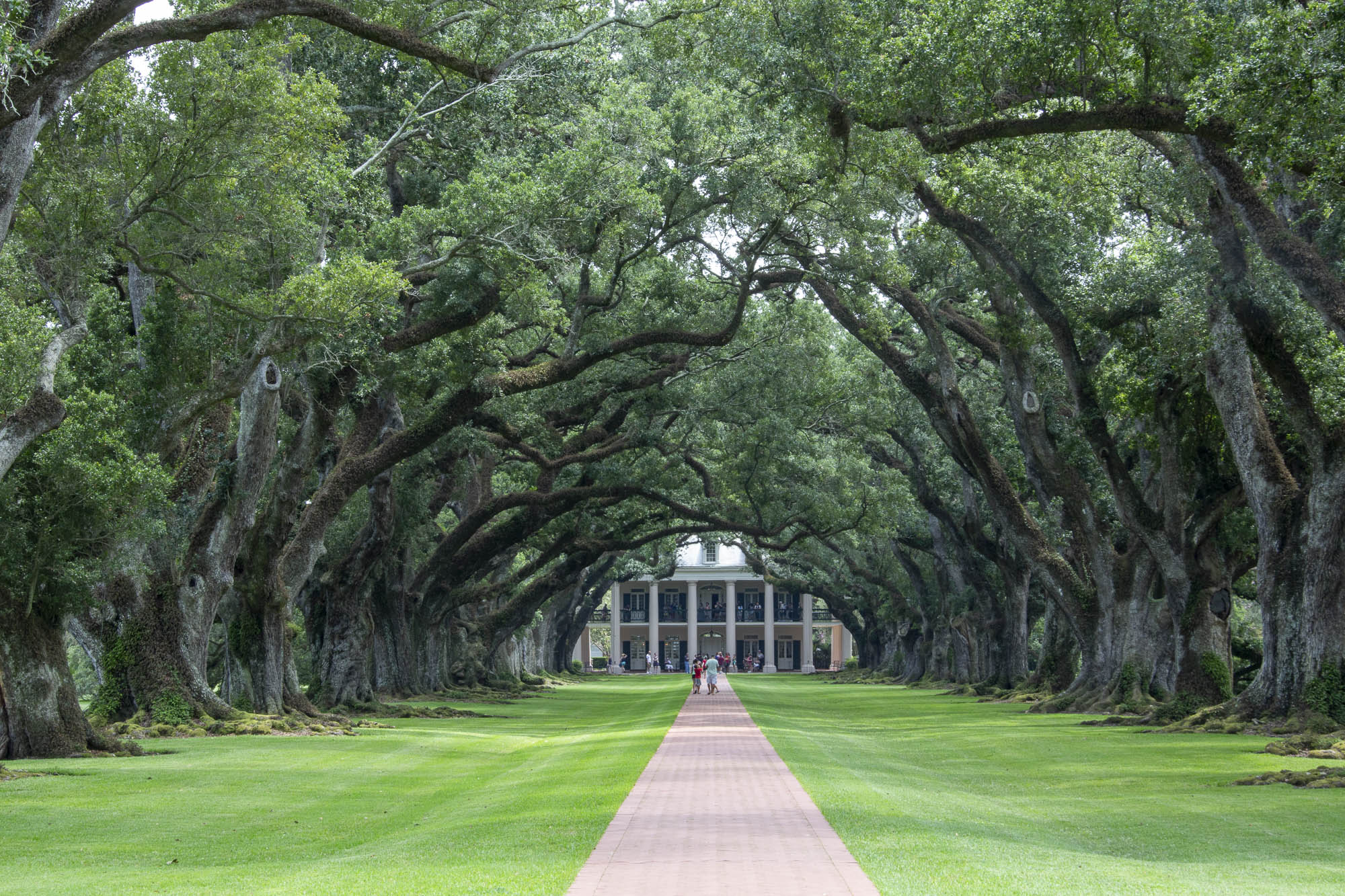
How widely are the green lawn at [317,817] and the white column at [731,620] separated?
243 feet

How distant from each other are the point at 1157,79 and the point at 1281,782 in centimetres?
772

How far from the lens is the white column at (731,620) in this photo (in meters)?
95.6

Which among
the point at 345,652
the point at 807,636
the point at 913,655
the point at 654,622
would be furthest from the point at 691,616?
the point at 345,652

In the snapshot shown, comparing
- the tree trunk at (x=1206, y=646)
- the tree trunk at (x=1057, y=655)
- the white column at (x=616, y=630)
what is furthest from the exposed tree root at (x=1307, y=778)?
the white column at (x=616, y=630)

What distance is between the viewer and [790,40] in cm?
1648

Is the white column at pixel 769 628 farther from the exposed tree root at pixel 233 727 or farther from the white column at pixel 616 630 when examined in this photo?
the exposed tree root at pixel 233 727

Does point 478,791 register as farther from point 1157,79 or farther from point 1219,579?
point 1219,579

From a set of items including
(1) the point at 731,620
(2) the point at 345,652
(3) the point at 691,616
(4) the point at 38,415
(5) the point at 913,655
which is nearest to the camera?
(4) the point at 38,415

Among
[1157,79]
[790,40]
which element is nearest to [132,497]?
[790,40]

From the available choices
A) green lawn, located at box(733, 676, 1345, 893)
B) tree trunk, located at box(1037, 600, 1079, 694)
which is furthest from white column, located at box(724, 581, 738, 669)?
green lawn, located at box(733, 676, 1345, 893)

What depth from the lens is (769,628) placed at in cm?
9638

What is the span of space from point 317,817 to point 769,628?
85181 millimetres

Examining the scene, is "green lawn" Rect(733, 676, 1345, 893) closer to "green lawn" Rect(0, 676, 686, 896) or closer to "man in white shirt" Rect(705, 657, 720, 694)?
"green lawn" Rect(0, 676, 686, 896)

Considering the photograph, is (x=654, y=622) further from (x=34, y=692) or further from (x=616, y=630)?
(x=34, y=692)
